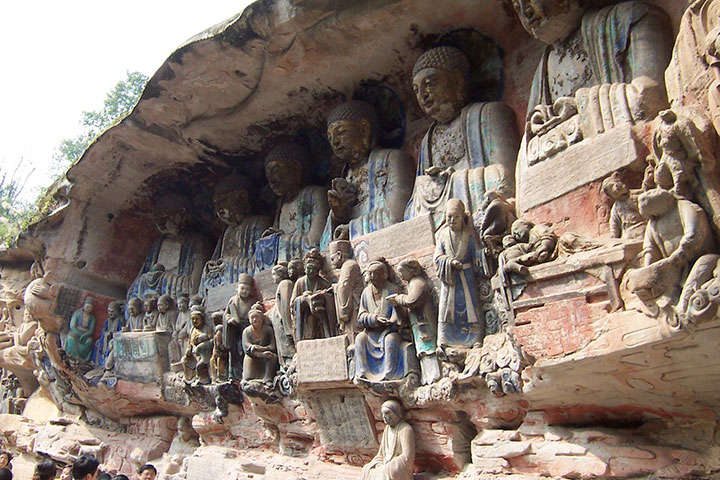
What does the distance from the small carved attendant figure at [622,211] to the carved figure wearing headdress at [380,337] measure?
5.46ft

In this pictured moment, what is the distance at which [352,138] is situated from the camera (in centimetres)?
525

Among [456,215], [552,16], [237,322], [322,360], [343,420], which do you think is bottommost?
[343,420]

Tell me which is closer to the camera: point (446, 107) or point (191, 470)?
point (446, 107)

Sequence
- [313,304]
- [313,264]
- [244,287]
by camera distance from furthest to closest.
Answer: [244,287] → [313,264] → [313,304]

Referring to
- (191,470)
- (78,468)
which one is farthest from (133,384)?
(78,468)

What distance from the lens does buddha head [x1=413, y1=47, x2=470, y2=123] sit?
457 cm

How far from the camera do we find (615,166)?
2934 mm

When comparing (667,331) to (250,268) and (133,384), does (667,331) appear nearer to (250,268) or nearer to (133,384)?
(250,268)

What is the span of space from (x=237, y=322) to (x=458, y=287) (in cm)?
257

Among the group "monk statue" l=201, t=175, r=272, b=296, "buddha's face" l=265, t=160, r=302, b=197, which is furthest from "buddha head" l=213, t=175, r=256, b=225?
"buddha's face" l=265, t=160, r=302, b=197

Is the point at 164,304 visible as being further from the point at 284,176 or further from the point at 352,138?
the point at 352,138

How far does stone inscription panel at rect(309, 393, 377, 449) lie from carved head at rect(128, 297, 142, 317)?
318 centimetres

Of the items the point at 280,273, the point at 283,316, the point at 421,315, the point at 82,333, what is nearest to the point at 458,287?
the point at 421,315

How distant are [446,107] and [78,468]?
Answer: 142 inches
